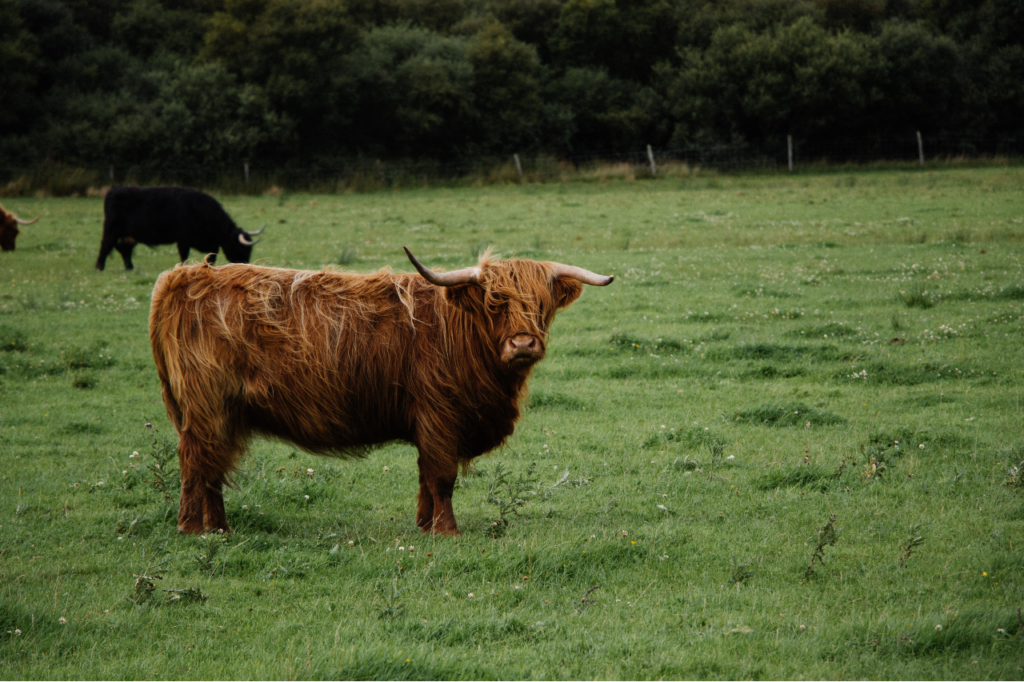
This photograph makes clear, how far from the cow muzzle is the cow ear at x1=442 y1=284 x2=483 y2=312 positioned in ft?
1.35

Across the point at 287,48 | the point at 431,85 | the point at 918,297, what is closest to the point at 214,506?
the point at 918,297

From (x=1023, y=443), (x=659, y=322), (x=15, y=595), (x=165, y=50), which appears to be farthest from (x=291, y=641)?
(x=165, y=50)

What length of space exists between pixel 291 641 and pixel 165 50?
49.3 metres

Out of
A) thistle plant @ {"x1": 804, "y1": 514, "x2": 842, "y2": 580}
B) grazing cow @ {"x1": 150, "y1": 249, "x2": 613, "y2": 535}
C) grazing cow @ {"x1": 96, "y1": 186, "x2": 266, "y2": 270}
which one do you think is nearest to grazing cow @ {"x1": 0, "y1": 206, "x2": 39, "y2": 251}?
grazing cow @ {"x1": 96, "y1": 186, "x2": 266, "y2": 270}

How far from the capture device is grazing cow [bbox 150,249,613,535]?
4953 millimetres

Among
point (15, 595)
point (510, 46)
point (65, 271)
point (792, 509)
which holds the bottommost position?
point (792, 509)

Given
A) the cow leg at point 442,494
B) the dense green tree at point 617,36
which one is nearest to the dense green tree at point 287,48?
the dense green tree at point 617,36

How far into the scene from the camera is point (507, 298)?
198 inches

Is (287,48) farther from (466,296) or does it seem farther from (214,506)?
(214,506)

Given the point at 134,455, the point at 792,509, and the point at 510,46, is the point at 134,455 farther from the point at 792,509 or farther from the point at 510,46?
the point at 510,46

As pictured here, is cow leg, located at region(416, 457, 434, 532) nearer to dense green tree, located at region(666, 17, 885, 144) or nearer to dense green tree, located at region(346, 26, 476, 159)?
dense green tree, located at region(346, 26, 476, 159)

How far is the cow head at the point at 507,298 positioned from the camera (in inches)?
193

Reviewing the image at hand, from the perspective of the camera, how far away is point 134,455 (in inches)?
253

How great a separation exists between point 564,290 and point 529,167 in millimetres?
33475
